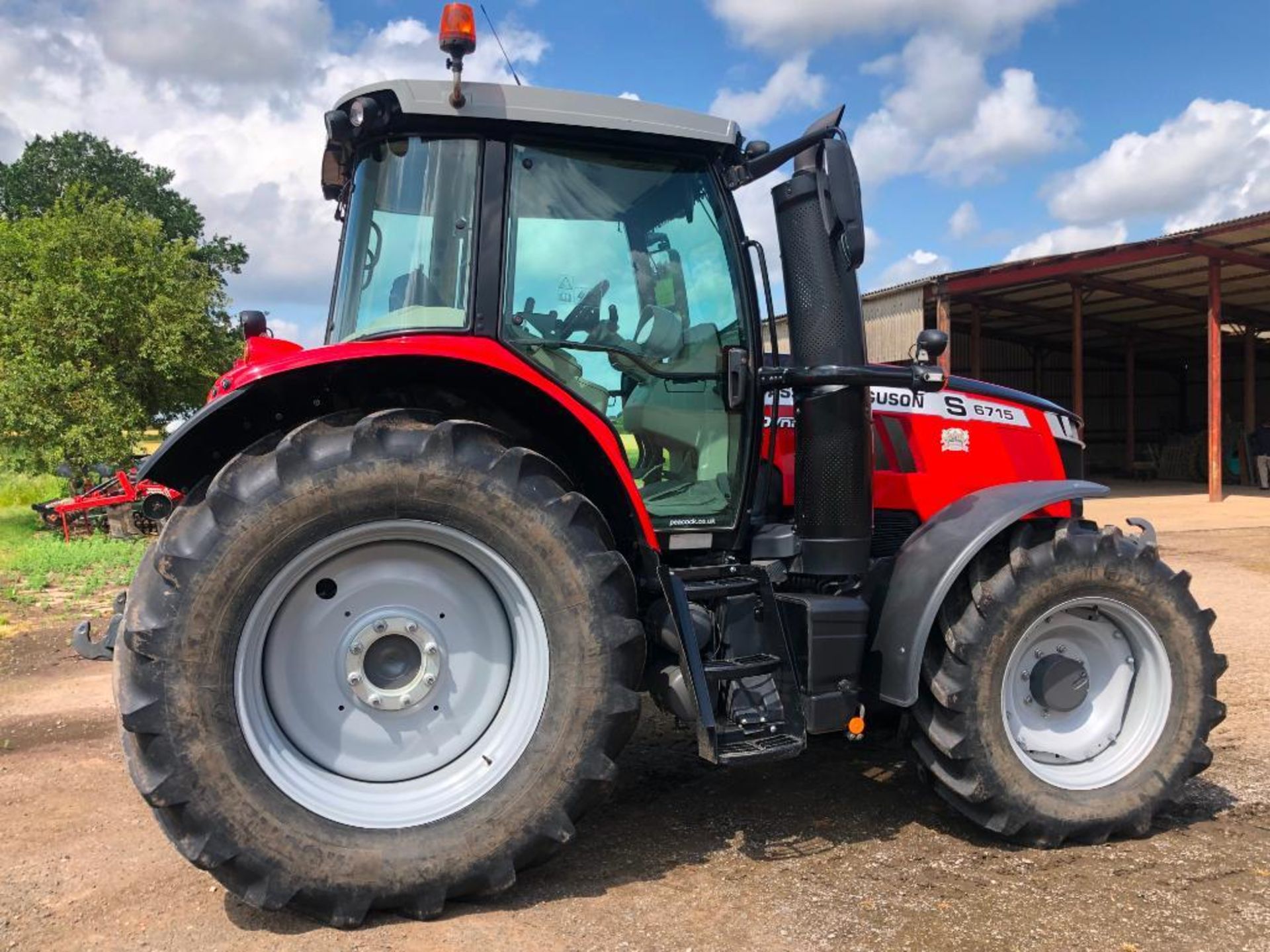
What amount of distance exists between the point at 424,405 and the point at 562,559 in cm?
70

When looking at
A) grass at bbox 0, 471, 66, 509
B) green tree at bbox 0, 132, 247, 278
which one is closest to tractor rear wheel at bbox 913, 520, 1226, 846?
grass at bbox 0, 471, 66, 509

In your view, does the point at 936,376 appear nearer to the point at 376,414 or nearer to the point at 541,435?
the point at 541,435

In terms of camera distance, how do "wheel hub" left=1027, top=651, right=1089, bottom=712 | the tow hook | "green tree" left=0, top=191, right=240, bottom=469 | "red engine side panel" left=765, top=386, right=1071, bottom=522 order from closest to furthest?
the tow hook → "wheel hub" left=1027, top=651, right=1089, bottom=712 → "red engine side panel" left=765, top=386, right=1071, bottom=522 → "green tree" left=0, top=191, right=240, bottom=469

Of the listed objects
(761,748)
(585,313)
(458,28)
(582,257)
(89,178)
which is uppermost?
(89,178)

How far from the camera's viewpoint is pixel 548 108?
323 centimetres

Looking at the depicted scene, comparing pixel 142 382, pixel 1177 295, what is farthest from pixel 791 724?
pixel 1177 295

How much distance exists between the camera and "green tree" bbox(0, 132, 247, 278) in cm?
4497

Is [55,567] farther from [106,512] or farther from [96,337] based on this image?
[96,337]

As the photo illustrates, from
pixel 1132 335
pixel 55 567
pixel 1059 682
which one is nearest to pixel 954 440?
pixel 1059 682

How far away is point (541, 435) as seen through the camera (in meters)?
3.33

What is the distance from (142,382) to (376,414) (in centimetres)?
1417

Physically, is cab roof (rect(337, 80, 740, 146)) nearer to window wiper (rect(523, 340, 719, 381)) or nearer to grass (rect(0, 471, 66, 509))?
window wiper (rect(523, 340, 719, 381))

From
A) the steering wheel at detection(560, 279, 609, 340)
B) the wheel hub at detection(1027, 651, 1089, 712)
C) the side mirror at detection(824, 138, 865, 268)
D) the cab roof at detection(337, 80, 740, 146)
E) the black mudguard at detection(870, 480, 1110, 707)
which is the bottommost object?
the wheel hub at detection(1027, 651, 1089, 712)

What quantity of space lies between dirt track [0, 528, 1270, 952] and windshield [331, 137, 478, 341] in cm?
184
